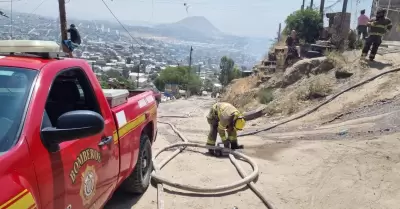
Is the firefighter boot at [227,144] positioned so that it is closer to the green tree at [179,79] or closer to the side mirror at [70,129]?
the side mirror at [70,129]

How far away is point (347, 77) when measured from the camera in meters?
14.1

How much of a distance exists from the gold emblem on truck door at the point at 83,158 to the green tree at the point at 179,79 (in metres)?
79.0

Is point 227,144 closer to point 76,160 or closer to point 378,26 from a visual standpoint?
point 76,160

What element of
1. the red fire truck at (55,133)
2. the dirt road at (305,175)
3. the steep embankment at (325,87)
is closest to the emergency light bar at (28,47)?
the red fire truck at (55,133)

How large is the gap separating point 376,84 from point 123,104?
A: 408 inches

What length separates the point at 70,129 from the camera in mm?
2326

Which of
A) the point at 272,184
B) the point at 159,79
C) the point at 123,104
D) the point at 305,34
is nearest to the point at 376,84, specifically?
the point at 272,184

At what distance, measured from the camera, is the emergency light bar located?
2912 millimetres

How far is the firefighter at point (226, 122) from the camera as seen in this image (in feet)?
24.5

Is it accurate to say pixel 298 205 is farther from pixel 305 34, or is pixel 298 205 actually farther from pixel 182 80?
pixel 182 80

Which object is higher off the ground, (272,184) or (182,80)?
(272,184)

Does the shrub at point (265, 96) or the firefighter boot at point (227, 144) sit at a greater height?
the firefighter boot at point (227, 144)

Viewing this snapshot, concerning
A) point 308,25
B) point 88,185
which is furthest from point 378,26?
point 88,185

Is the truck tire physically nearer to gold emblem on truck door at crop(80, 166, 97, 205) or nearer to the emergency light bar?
gold emblem on truck door at crop(80, 166, 97, 205)
